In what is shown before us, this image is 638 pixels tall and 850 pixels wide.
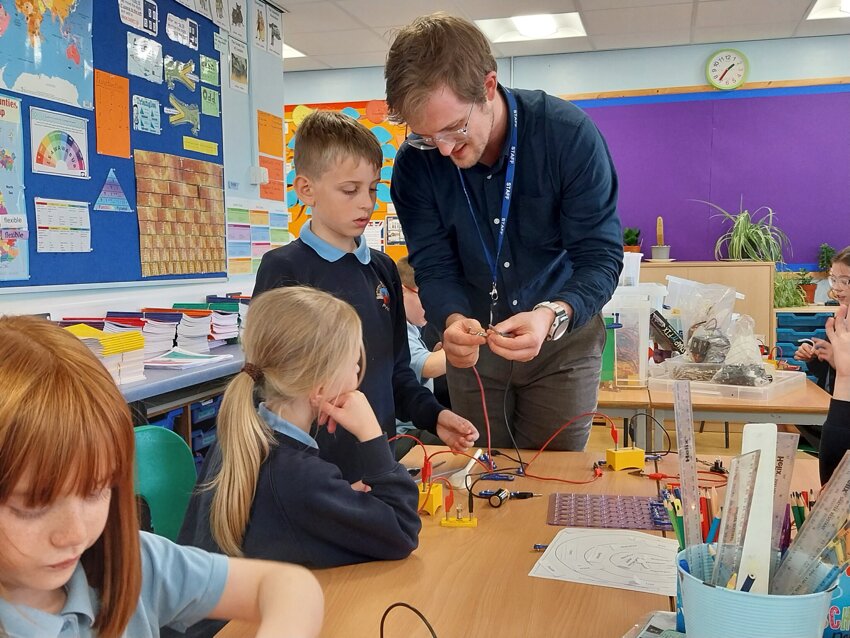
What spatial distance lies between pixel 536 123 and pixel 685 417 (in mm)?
1139

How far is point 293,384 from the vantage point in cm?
139

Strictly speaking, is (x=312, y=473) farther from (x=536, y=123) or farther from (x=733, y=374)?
(x=733, y=374)

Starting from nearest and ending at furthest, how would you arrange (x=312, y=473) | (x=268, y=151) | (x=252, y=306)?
(x=312, y=473), (x=252, y=306), (x=268, y=151)

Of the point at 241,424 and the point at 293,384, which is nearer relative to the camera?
the point at 241,424

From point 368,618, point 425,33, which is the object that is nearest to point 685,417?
point 368,618

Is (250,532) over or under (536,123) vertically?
under

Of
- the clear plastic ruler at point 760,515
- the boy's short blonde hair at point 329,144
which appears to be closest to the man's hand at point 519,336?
the boy's short blonde hair at point 329,144

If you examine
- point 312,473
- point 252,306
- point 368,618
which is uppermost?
point 252,306

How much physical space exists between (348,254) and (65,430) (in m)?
1.23

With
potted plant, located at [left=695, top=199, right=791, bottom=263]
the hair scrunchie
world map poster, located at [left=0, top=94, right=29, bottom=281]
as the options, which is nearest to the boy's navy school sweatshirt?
the hair scrunchie

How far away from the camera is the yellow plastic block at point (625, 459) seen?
1659 mm

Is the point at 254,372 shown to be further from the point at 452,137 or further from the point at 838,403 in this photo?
the point at 838,403

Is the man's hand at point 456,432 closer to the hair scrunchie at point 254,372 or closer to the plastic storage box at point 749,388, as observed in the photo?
the hair scrunchie at point 254,372

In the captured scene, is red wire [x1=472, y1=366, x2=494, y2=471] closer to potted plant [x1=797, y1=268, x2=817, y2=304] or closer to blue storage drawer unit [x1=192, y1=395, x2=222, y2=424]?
blue storage drawer unit [x1=192, y1=395, x2=222, y2=424]
